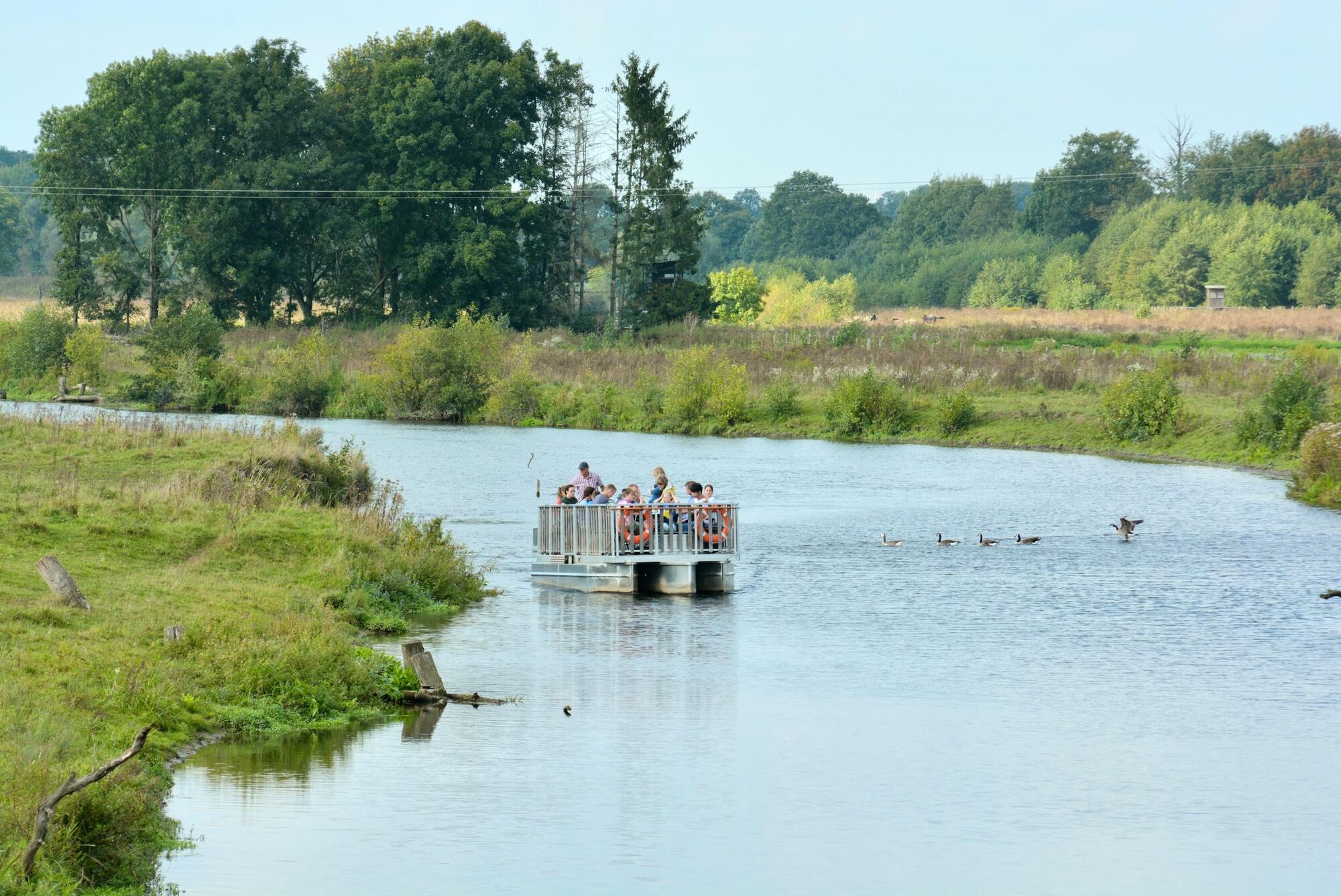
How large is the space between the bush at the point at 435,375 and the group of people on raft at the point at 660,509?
46190 mm

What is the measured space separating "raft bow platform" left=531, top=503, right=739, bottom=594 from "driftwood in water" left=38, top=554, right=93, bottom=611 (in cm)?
1209

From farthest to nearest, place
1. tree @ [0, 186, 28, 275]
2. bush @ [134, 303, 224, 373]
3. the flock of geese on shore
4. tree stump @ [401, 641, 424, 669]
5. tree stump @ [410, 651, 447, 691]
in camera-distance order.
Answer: tree @ [0, 186, 28, 275]
bush @ [134, 303, 224, 373]
the flock of geese on shore
tree stump @ [401, 641, 424, 669]
tree stump @ [410, 651, 447, 691]

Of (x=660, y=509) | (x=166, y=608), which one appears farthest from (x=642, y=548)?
(x=166, y=608)

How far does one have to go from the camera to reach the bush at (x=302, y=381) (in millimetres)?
77062

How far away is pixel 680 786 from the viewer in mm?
17078

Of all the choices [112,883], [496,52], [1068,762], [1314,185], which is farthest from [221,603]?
[1314,185]

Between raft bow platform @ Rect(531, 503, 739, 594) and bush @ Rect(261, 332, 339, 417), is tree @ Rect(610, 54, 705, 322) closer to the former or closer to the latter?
bush @ Rect(261, 332, 339, 417)

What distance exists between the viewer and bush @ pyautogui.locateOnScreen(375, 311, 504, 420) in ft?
253

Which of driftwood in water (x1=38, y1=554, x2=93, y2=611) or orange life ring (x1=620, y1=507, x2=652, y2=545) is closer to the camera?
driftwood in water (x1=38, y1=554, x2=93, y2=611)

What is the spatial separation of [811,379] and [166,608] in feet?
186

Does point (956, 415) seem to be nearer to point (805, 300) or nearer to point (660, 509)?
point (660, 509)

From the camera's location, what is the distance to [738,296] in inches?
5753

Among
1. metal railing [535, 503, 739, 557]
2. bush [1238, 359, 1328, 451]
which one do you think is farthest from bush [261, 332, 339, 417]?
metal railing [535, 503, 739, 557]

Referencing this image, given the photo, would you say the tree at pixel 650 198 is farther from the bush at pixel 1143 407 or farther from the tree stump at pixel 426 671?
the tree stump at pixel 426 671
